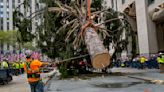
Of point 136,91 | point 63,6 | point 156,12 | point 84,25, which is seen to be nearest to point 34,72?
point 136,91

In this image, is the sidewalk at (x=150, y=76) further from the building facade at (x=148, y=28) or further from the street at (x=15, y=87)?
the building facade at (x=148, y=28)

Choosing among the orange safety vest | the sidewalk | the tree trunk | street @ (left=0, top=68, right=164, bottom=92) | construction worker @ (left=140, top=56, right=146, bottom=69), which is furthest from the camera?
construction worker @ (left=140, top=56, right=146, bottom=69)

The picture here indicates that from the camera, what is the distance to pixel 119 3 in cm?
4925

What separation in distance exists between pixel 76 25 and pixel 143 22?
18.7m

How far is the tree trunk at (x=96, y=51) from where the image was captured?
16156 mm

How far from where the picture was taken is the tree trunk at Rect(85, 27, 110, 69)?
16.2 m

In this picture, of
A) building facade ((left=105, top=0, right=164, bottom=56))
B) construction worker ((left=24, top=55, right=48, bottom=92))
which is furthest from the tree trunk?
building facade ((left=105, top=0, right=164, bottom=56))

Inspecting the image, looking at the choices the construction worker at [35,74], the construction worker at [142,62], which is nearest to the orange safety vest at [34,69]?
the construction worker at [35,74]

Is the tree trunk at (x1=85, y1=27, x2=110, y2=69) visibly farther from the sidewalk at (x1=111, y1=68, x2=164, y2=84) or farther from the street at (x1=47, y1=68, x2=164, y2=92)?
the sidewalk at (x1=111, y1=68, x2=164, y2=84)

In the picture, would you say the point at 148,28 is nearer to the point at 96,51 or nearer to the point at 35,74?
the point at 96,51

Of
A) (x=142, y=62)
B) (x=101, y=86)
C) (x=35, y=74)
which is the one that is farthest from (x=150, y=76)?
(x=142, y=62)

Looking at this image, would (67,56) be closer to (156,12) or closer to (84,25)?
(84,25)

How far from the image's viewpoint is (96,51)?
680 inches

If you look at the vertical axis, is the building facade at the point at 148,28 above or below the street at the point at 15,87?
above
